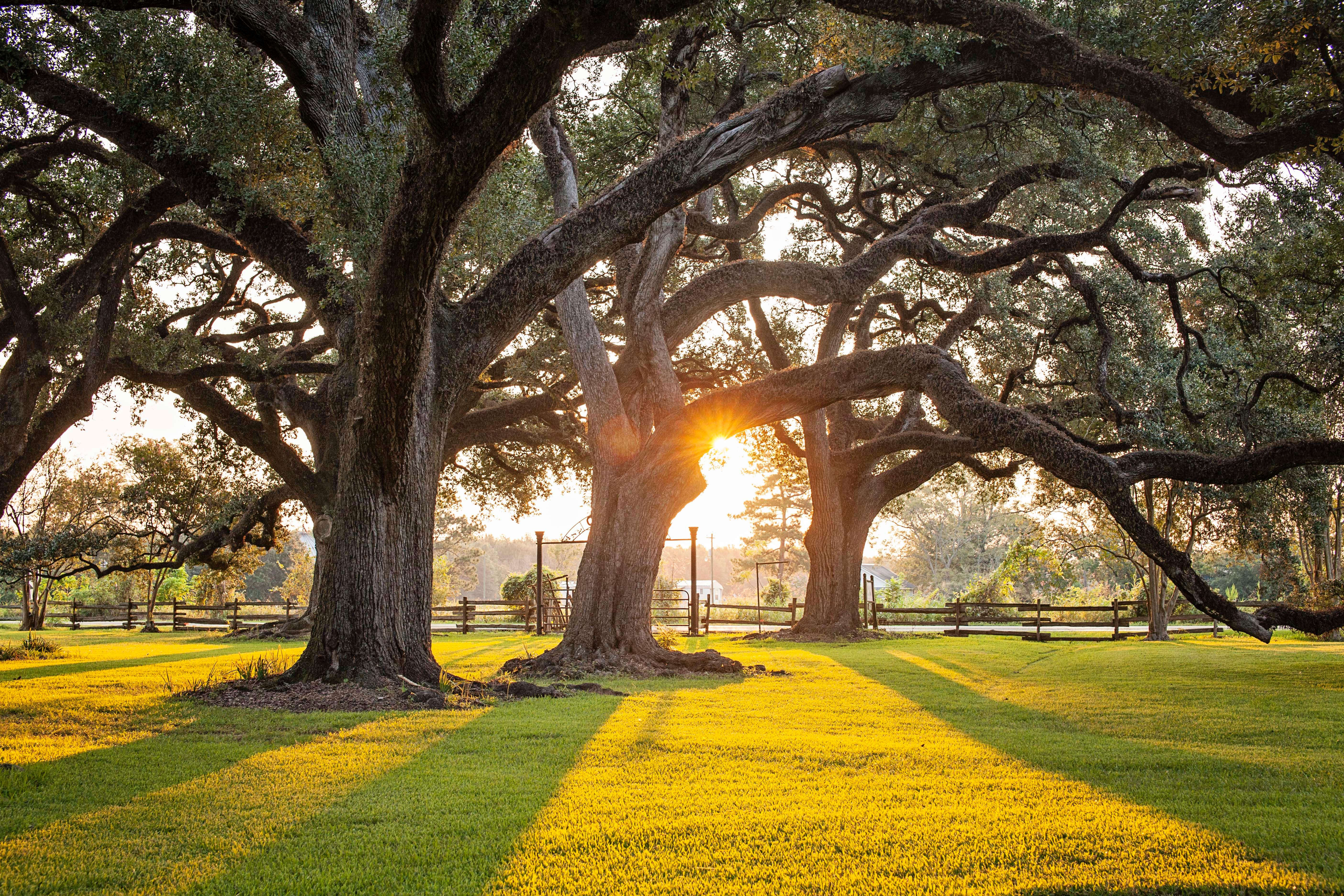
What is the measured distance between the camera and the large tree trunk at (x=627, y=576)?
1199 centimetres

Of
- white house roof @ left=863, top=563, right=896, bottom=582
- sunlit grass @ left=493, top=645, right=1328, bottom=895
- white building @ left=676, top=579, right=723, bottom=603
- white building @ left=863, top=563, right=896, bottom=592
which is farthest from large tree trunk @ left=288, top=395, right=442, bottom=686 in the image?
white house roof @ left=863, top=563, right=896, bottom=582

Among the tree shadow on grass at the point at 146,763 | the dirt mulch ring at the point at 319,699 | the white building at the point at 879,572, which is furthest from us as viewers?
the white building at the point at 879,572

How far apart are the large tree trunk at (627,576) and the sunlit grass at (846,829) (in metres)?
5.79

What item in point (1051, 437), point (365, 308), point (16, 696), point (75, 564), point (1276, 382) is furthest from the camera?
point (75, 564)

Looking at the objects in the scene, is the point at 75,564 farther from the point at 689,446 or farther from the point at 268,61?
the point at 689,446

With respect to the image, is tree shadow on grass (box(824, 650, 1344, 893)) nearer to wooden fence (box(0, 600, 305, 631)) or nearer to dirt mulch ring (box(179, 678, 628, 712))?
dirt mulch ring (box(179, 678, 628, 712))

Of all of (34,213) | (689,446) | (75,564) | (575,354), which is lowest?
(75,564)

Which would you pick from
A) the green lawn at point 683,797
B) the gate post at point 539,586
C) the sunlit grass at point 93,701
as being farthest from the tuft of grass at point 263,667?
the gate post at point 539,586

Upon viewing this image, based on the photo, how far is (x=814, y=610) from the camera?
2053cm

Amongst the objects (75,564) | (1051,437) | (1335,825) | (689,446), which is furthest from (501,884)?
(75,564)

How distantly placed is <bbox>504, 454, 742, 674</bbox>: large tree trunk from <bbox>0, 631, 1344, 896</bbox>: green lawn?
323cm

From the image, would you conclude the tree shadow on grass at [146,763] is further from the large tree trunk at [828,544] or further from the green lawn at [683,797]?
the large tree trunk at [828,544]

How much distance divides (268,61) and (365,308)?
771cm

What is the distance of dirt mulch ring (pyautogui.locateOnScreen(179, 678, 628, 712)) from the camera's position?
25.0ft
